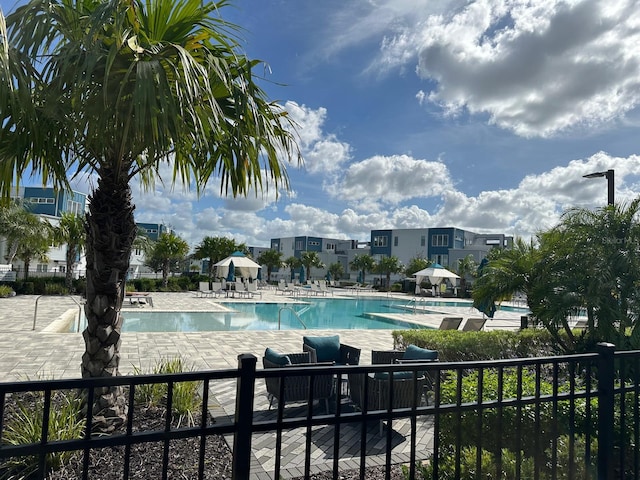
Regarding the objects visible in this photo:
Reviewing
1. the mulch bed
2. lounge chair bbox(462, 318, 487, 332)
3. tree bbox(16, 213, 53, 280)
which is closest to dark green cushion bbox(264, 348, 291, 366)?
the mulch bed

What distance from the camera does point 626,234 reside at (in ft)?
27.1

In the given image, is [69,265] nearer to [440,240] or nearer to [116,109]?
[116,109]

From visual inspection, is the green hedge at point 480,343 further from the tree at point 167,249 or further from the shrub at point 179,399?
the tree at point 167,249

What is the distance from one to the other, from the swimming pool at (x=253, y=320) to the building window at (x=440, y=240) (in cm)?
4118

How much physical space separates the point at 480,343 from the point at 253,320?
471 inches

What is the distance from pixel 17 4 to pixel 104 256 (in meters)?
2.22

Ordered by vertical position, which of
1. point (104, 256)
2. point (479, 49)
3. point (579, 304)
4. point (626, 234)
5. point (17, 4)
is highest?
point (479, 49)

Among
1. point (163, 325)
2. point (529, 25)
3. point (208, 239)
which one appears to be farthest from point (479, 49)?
point (208, 239)

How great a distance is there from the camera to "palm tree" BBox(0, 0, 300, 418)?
2.99 meters

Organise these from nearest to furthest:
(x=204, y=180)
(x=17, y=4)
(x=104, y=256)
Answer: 1. (x=17, y=4)
2. (x=104, y=256)
3. (x=204, y=180)

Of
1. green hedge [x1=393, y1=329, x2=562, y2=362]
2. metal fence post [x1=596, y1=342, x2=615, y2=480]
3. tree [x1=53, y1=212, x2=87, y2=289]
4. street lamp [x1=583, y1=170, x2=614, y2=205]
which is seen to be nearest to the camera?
metal fence post [x1=596, y1=342, x2=615, y2=480]

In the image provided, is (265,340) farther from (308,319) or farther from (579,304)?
(308,319)

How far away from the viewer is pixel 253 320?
61.0 ft

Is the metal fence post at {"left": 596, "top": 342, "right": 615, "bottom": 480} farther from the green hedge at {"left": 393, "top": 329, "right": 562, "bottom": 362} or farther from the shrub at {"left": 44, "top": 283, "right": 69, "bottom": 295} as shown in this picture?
the shrub at {"left": 44, "top": 283, "right": 69, "bottom": 295}
